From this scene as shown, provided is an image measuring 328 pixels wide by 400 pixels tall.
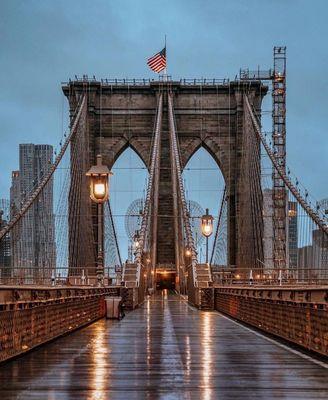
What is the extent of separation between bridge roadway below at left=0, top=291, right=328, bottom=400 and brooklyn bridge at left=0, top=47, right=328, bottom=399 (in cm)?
2

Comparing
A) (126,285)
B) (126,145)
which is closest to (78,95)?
(126,145)

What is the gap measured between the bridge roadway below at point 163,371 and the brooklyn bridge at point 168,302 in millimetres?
24

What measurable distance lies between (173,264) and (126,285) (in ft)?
183

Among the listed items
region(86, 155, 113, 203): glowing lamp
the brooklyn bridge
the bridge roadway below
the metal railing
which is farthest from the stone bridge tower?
the bridge roadway below

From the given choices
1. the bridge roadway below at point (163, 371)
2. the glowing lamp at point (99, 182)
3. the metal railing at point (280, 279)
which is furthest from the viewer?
the metal railing at point (280, 279)

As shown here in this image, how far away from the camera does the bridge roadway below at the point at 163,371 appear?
812 centimetres

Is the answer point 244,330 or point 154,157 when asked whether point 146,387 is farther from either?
point 154,157

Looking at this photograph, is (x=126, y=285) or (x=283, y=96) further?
(x=283, y=96)

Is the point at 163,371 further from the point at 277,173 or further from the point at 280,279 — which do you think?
the point at 277,173

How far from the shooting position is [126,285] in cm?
3625

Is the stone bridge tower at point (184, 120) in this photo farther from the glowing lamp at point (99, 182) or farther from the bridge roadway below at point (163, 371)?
the bridge roadway below at point (163, 371)

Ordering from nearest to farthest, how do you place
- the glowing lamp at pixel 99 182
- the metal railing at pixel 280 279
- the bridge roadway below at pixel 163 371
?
the bridge roadway below at pixel 163 371, the glowing lamp at pixel 99 182, the metal railing at pixel 280 279

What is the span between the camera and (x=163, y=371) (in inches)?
388

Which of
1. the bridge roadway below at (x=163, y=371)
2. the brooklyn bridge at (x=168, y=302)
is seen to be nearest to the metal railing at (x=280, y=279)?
the brooklyn bridge at (x=168, y=302)
